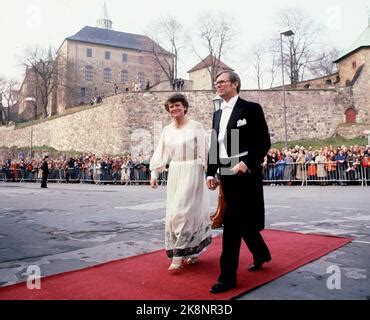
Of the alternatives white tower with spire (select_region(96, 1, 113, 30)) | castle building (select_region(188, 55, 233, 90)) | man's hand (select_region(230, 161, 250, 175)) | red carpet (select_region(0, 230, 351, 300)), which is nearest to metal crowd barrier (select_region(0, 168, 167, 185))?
red carpet (select_region(0, 230, 351, 300))

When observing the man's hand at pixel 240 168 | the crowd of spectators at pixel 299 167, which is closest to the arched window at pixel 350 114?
the crowd of spectators at pixel 299 167

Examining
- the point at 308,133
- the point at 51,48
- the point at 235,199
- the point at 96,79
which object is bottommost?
the point at 235,199

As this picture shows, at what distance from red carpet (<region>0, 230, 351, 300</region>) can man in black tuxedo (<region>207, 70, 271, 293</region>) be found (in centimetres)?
26

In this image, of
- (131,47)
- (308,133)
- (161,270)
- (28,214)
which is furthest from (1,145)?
(161,270)

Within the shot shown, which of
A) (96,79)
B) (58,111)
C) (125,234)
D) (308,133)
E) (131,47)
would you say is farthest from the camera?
(131,47)

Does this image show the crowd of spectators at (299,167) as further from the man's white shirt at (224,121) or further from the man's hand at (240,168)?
the man's hand at (240,168)

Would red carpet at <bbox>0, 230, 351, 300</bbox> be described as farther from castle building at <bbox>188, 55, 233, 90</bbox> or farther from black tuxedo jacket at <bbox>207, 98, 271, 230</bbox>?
castle building at <bbox>188, 55, 233, 90</bbox>

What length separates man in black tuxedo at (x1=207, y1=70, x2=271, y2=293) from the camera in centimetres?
315

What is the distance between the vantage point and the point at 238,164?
3143 millimetres

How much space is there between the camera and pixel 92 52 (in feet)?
224

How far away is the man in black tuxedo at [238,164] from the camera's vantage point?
10.3 feet

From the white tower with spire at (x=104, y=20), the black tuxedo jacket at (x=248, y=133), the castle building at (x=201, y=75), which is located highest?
the white tower with spire at (x=104, y=20)
